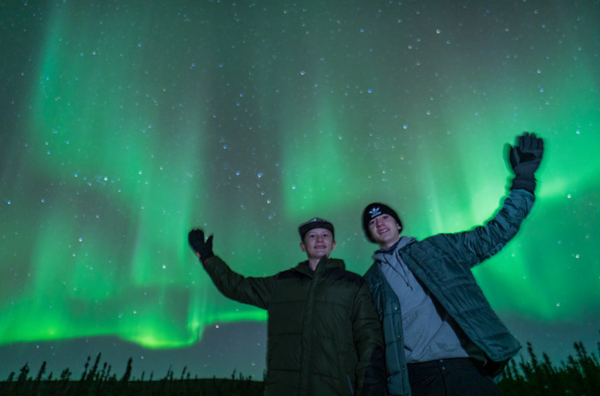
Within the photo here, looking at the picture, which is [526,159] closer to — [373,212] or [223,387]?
[373,212]

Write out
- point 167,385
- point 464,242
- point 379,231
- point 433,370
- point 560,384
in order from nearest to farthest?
1. point 433,370
2. point 464,242
3. point 379,231
4. point 560,384
5. point 167,385

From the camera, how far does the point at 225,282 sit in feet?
14.5

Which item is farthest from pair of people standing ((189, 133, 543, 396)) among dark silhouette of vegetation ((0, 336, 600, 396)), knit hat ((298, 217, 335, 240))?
dark silhouette of vegetation ((0, 336, 600, 396))

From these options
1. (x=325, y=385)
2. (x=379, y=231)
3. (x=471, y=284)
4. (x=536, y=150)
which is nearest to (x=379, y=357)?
(x=325, y=385)

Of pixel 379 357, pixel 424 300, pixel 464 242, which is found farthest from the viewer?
pixel 464 242

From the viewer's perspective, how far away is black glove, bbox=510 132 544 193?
12.7 ft

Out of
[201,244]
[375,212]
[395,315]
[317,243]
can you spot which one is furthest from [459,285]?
[201,244]

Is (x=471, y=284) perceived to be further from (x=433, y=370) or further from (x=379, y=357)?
(x=379, y=357)

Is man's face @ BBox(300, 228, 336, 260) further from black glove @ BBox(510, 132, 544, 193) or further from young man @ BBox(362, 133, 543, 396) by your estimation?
black glove @ BBox(510, 132, 544, 193)

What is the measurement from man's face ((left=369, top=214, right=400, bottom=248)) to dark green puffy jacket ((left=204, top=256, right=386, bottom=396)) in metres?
0.59

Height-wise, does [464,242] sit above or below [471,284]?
above

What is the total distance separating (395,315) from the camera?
136 inches

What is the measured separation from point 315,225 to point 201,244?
1.76 meters

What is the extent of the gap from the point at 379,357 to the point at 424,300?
0.77 meters
